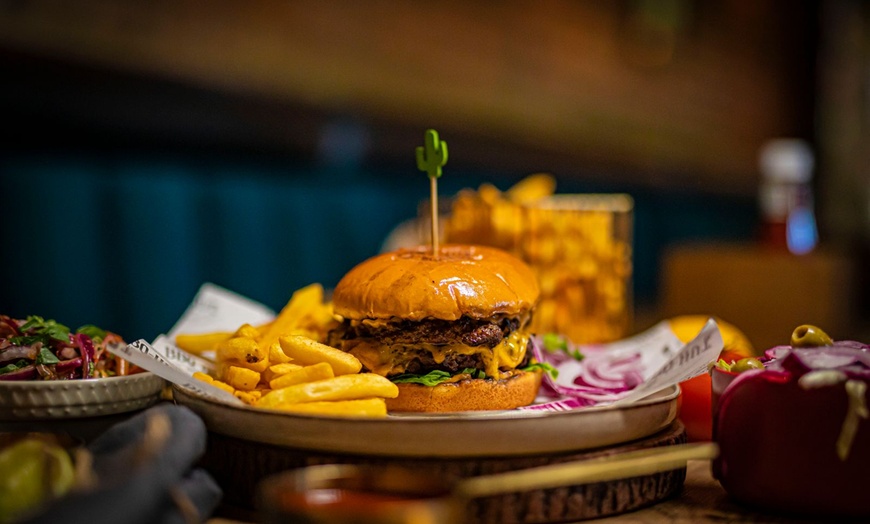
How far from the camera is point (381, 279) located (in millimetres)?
1496

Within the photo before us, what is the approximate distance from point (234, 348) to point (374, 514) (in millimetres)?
662

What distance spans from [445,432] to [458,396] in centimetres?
38

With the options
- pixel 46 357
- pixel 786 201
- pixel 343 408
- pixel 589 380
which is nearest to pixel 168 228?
pixel 46 357

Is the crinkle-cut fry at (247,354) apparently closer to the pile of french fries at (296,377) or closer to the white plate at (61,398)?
the pile of french fries at (296,377)

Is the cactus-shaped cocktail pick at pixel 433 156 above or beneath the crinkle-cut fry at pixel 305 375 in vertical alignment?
above

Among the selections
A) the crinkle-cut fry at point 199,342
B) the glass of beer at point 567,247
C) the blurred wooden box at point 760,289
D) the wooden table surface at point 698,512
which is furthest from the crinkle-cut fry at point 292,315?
the blurred wooden box at point 760,289

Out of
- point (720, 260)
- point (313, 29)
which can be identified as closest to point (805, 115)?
point (720, 260)

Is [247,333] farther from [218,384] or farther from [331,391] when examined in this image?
[331,391]

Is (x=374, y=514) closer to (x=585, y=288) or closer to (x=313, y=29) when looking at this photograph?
(x=585, y=288)

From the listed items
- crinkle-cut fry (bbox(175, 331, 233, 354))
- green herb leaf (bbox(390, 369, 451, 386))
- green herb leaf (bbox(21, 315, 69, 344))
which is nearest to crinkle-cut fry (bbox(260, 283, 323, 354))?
crinkle-cut fry (bbox(175, 331, 233, 354))

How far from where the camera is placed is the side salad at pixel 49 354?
50.1 inches

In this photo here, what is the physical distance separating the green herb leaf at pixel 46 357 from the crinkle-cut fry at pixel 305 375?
35 centimetres

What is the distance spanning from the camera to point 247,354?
4.52 ft

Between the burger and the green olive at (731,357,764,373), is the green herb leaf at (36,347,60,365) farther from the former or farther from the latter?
the green olive at (731,357,764,373)
